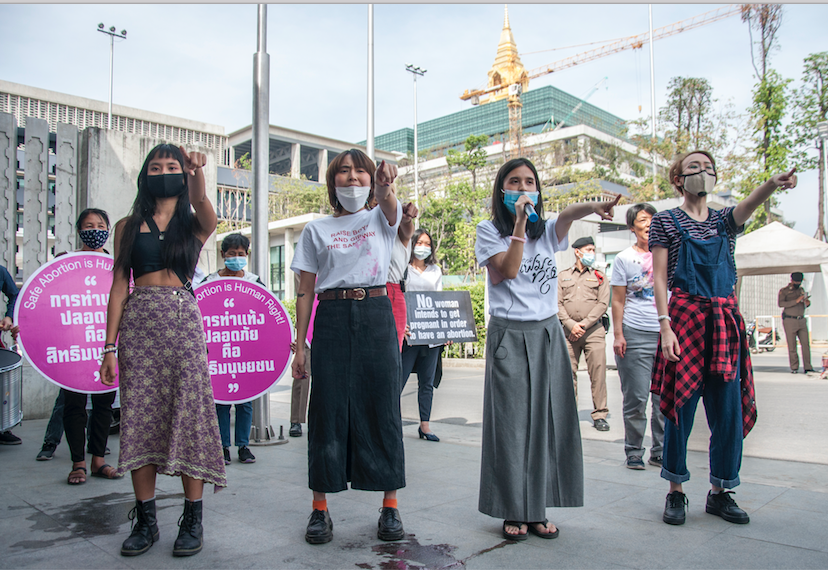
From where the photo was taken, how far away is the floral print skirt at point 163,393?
9.90ft

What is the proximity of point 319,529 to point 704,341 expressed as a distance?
7.27ft

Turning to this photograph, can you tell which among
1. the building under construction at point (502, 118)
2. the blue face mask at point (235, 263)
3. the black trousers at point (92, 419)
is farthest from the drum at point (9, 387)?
the building under construction at point (502, 118)

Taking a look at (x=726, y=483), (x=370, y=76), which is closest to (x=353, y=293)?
(x=726, y=483)

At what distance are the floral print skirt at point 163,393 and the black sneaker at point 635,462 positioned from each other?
298cm

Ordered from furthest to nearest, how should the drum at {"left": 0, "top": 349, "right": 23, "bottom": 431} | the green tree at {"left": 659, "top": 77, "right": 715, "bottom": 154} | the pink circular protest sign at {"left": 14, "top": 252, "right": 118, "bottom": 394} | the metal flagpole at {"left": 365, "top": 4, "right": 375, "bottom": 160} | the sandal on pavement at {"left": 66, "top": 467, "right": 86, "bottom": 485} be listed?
the green tree at {"left": 659, "top": 77, "right": 715, "bottom": 154}
the metal flagpole at {"left": 365, "top": 4, "right": 375, "bottom": 160}
the drum at {"left": 0, "top": 349, "right": 23, "bottom": 431}
the pink circular protest sign at {"left": 14, "top": 252, "right": 118, "bottom": 394}
the sandal on pavement at {"left": 66, "top": 467, "right": 86, "bottom": 485}

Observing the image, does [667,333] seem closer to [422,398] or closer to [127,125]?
[422,398]

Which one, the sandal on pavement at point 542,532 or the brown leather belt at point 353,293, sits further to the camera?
the brown leather belt at point 353,293

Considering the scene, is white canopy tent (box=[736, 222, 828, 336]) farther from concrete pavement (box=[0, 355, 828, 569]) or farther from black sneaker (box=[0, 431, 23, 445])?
black sneaker (box=[0, 431, 23, 445])

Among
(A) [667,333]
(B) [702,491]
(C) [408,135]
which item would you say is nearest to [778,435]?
(B) [702,491]

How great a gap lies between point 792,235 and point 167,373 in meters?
11.9

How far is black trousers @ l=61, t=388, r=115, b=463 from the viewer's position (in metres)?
4.42

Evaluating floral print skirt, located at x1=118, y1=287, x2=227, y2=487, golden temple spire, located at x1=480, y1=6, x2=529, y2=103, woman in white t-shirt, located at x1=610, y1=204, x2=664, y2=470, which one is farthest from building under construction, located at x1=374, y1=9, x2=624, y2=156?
floral print skirt, located at x1=118, y1=287, x2=227, y2=487

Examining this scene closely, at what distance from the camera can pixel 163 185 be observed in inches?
126

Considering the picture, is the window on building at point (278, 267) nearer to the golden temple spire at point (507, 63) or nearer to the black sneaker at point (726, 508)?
the black sneaker at point (726, 508)
